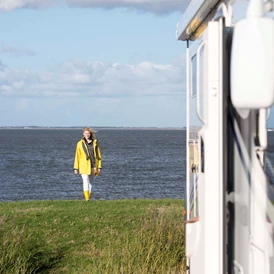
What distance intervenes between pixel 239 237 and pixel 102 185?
2528cm

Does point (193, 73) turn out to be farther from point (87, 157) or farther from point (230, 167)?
point (87, 157)

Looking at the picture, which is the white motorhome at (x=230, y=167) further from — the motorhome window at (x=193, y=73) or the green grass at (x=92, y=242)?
the green grass at (x=92, y=242)

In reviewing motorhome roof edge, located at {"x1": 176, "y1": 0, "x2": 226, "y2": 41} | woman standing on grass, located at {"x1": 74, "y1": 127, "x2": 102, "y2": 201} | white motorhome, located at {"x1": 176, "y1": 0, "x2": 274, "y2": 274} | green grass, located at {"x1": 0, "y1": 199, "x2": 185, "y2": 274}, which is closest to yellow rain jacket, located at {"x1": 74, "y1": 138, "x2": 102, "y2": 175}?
woman standing on grass, located at {"x1": 74, "y1": 127, "x2": 102, "y2": 201}

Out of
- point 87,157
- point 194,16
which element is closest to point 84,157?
point 87,157

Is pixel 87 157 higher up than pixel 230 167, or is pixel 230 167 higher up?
pixel 230 167

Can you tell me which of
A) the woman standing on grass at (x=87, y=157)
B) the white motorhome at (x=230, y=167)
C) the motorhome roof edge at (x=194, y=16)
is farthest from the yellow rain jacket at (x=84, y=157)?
the white motorhome at (x=230, y=167)

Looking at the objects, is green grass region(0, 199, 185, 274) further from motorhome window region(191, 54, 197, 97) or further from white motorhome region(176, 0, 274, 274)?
white motorhome region(176, 0, 274, 274)

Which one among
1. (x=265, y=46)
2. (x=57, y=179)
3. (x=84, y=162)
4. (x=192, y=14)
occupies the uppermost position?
(x=192, y=14)

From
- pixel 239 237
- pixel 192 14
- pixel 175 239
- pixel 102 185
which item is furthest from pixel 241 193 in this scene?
pixel 102 185

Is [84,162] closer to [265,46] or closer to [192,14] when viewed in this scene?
[192,14]

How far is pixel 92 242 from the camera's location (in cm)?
775

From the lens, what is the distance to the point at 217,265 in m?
2.89

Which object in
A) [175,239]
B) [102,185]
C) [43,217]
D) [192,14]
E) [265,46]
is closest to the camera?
[265,46]

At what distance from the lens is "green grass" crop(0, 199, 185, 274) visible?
258 inches
